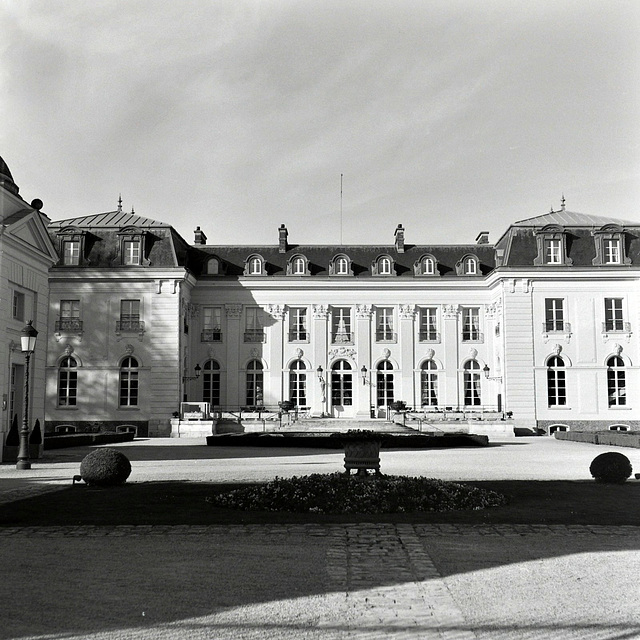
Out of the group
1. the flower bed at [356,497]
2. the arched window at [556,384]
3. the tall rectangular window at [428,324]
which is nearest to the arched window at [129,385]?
the tall rectangular window at [428,324]

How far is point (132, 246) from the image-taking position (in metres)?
46.9

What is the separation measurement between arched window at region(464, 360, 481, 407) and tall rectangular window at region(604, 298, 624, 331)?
27.3 feet

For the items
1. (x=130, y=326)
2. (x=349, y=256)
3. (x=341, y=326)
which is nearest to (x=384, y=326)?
(x=341, y=326)

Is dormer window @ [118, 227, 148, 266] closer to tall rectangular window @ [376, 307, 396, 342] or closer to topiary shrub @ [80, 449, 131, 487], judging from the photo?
tall rectangular window @ [376, 307, 396, 342]

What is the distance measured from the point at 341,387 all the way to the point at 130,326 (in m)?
13.7

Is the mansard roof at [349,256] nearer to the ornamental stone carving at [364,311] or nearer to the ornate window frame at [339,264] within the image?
the ornate window frame at [339,264]

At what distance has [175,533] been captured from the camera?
34.5 feet

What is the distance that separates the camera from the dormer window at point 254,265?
50531 millimetres

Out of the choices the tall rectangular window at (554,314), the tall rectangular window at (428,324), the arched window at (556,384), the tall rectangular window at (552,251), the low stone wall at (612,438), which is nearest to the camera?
the low stone wall at (612,438)

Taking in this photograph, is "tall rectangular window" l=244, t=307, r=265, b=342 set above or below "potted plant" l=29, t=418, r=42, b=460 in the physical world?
above

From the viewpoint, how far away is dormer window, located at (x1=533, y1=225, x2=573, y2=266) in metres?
46.8

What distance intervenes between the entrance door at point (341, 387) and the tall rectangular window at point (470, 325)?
7.82 m

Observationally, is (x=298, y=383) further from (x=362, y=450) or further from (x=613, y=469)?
(x=362, y=450)

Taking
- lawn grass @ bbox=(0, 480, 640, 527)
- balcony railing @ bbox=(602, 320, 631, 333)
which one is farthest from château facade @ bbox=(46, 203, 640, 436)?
lawn grass @ bbox=(0, 480, 640, 527)
